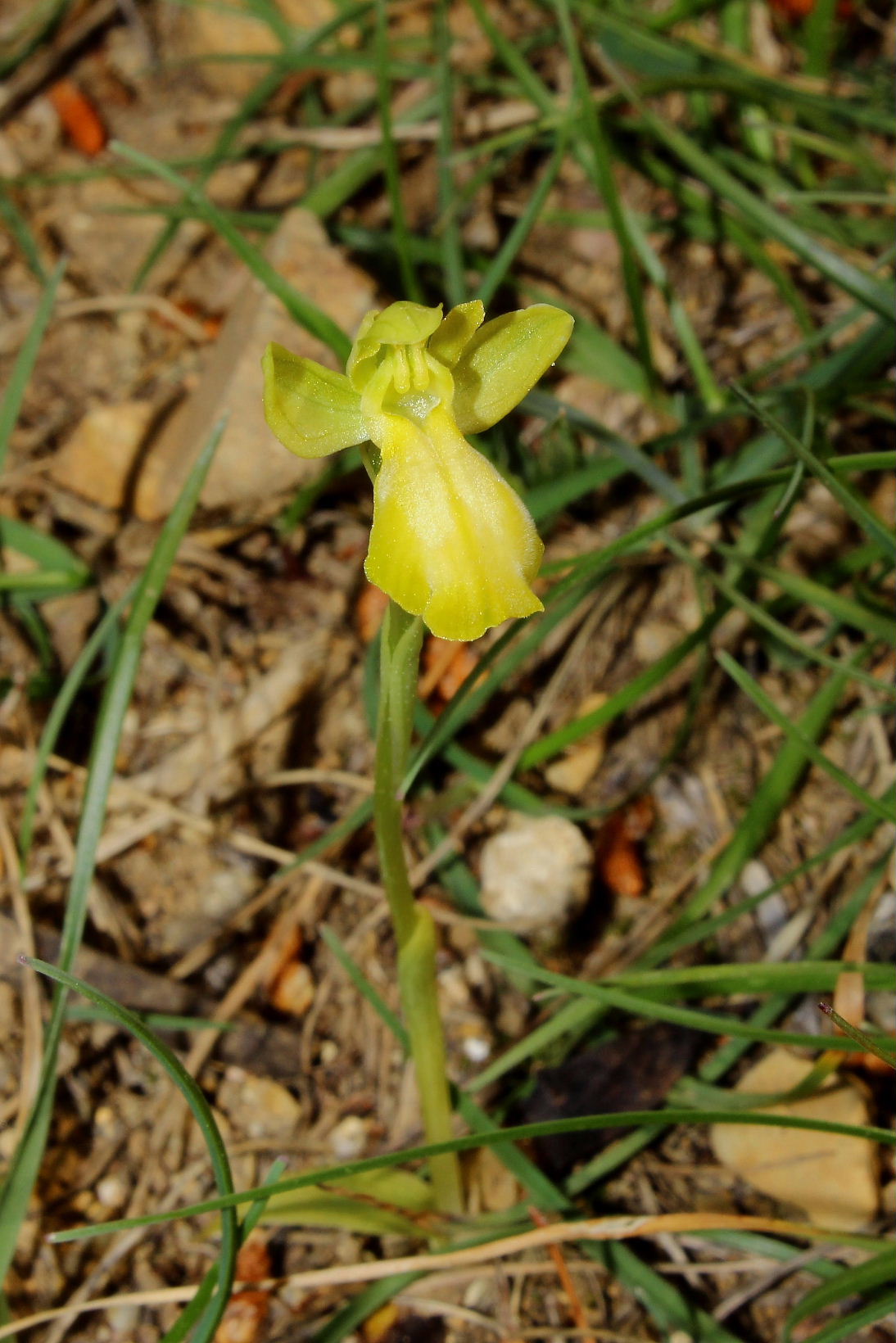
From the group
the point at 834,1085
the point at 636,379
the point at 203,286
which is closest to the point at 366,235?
the point at 203,286

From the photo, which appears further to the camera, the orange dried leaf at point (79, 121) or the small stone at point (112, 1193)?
the orange dried leaf at point (79, 121)

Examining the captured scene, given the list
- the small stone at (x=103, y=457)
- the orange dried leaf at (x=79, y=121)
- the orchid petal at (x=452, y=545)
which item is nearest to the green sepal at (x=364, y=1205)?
the orchid petal at (x=452, y=545)

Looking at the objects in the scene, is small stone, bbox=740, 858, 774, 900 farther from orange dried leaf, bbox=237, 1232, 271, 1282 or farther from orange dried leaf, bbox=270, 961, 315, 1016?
orange dried leaf, bbox=237, 1232, 271, 1282

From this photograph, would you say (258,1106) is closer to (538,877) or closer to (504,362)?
(538,877)

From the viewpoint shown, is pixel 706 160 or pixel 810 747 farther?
pixel 706 160

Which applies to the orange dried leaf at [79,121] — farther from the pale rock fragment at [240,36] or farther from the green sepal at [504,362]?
the green sepal at [504,362]

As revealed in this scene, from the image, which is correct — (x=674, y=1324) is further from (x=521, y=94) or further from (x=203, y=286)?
(x=521, y=94)

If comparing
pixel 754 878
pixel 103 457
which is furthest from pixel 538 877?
pixel 103 457
